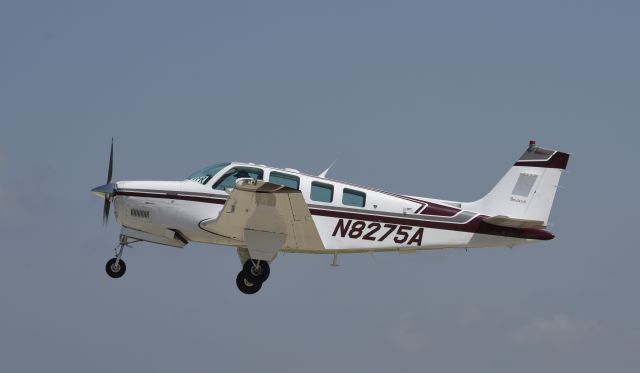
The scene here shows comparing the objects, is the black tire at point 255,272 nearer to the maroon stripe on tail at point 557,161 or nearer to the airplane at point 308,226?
the airplane at point 308,226

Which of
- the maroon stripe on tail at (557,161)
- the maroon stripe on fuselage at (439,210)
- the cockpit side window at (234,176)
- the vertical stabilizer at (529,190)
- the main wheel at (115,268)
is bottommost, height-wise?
the main wheel at (115,268)

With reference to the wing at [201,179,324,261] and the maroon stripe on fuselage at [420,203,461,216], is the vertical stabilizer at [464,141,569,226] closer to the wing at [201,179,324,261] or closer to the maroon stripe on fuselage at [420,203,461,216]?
the maroon stripe on fuselage at [420,203,461,216]

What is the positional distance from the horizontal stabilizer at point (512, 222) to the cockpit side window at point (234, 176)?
190 inches

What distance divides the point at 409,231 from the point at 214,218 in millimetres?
3924

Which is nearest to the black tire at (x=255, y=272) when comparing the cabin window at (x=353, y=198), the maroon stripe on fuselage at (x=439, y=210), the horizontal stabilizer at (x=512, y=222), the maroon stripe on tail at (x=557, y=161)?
the cabin window at (x=353, y=198)

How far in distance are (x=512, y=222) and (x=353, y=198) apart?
129 inches

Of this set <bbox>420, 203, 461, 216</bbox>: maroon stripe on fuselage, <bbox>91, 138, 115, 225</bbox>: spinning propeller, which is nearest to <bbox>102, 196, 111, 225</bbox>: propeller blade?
<bbox>91, 138, 115, 225</bbox>: spinning propeller

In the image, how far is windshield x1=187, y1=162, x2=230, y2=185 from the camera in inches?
718

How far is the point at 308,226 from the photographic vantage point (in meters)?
17.3

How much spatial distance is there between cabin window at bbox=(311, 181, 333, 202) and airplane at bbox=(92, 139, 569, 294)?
20mm

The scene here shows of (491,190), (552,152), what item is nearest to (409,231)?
(491,190)

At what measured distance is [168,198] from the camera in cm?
1823

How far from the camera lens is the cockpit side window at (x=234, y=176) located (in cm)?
1780

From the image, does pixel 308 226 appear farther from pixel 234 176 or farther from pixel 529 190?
pixel 529 190
